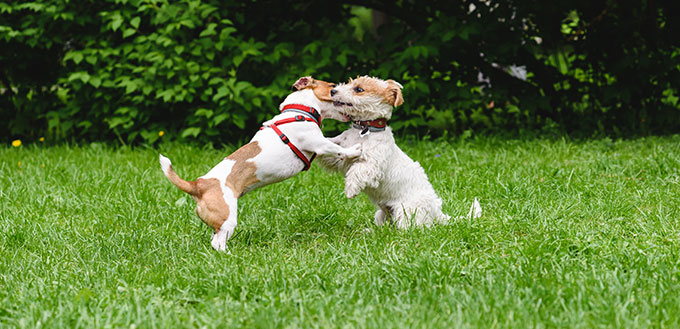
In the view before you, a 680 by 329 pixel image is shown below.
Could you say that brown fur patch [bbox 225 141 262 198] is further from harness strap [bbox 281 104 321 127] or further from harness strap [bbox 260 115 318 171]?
harness strap [bbox 281 104 321 127]

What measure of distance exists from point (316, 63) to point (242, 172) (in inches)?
132

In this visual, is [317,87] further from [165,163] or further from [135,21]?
[135,21]

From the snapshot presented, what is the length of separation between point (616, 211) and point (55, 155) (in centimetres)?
510

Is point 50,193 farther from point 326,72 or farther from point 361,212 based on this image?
point 326,72

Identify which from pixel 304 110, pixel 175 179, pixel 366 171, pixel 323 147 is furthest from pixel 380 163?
pixel 175 179

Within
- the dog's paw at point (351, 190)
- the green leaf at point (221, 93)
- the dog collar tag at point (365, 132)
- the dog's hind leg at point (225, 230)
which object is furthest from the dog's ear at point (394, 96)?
the green leaf at point (221, 93)

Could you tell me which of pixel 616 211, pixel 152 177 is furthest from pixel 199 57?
pixel 616 211

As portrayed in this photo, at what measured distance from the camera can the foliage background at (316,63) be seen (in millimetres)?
6641

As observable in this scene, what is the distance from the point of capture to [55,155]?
6.70m

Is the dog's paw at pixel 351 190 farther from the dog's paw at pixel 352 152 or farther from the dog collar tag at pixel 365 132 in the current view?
the dog collar tag at pixel 365 132

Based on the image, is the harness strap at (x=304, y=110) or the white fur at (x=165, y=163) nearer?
the white fur at (x=165, y=163)

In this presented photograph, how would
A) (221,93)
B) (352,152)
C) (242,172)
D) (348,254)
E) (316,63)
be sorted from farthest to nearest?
1. (316,63)
2. (221,93)
3. (352,152)
4. (242,172)
5. (348,254)

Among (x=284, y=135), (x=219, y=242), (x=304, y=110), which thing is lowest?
(x=219, y=242)

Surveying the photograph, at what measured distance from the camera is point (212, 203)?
11.2 feet
